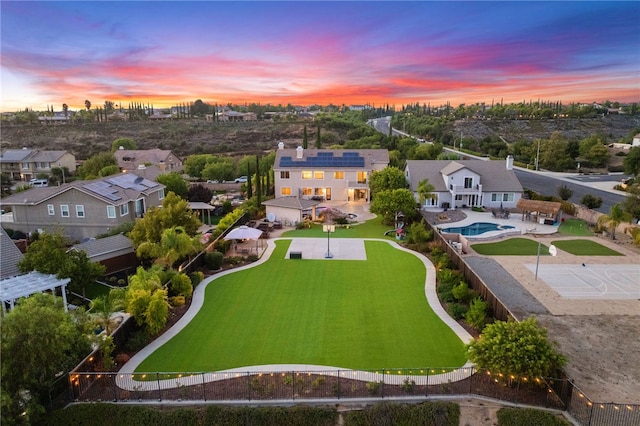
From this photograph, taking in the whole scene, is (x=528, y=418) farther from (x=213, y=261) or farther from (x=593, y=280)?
(x=213, y=261)

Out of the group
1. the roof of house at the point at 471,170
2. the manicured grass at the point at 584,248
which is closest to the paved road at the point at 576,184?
the roof of house at the point at 471,170

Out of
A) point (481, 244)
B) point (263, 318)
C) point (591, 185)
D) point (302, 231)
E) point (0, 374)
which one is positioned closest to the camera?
point (0, 374)

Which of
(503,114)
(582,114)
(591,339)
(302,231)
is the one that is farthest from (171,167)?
(582,114)

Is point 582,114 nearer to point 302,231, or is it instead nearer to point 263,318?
point 302,231

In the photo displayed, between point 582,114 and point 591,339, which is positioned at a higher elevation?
point 582,114

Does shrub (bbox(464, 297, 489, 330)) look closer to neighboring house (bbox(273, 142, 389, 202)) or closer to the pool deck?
the pool deck

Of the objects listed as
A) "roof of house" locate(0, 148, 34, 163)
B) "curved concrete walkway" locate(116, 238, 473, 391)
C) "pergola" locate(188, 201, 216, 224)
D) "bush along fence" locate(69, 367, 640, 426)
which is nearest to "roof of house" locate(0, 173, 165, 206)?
"pergola" locate(188, 201, 216, 224)

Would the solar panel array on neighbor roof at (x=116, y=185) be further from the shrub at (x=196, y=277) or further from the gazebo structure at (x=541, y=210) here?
the gazebo structure at (x=541, y=210)
